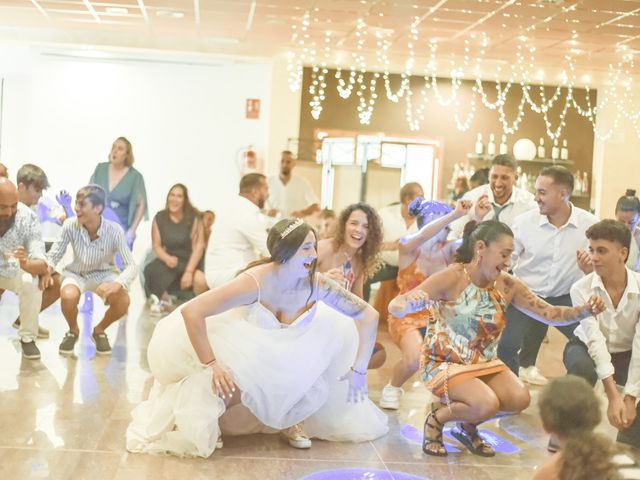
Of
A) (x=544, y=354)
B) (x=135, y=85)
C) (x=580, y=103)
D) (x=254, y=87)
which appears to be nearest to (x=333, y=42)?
(x=254, y=87)

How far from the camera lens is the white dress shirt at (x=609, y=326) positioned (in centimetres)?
407

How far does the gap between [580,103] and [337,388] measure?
1026 cm

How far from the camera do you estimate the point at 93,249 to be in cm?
626

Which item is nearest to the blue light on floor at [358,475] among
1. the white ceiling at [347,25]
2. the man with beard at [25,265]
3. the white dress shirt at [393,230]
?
the man with beard at [25,265]

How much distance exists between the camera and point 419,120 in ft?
42.9

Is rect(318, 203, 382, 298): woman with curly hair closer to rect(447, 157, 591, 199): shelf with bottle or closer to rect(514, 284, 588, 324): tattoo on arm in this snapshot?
rect(514, 284, 588, 324): tattoo on arm

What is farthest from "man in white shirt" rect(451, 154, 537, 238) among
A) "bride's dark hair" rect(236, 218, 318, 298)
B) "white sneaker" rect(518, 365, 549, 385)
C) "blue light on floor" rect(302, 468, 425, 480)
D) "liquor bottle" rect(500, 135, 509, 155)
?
"liquor bottle" rect(500, 135, 509, 155)

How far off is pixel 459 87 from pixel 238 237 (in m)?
7.44

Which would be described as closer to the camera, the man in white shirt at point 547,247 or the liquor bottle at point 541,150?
the man in white shirt at point 547,247

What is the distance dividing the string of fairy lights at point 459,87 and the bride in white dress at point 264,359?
793 cm

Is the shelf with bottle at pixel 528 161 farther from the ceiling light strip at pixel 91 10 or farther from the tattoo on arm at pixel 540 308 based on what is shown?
the tattoo on arm at pixel 540 308

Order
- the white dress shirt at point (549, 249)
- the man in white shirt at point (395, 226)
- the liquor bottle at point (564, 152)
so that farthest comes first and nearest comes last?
the liquor bottle at point (564, 152) < the man in white shirt at point (395, 226) < the white dress shirt at point (549, 249)

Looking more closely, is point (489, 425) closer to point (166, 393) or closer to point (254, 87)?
point (166, 393)

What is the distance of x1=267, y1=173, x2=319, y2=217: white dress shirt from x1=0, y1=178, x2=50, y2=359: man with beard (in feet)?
14.9
